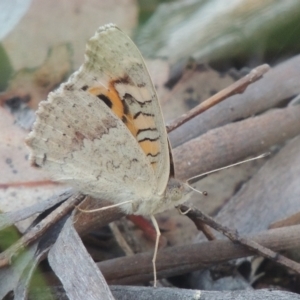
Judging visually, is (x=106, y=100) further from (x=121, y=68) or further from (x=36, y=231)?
(x=36, y=231)

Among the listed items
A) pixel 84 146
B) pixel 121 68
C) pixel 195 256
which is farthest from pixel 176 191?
pixel 121 68

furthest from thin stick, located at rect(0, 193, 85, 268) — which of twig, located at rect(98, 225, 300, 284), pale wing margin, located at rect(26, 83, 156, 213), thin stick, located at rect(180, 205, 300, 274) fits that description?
thin stick, located at rect(180, 205, 300, 274)

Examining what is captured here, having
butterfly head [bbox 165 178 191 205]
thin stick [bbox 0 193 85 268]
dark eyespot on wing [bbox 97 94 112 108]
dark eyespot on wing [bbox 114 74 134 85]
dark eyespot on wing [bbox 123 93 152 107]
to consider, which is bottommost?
butterfly head [bbox 165 178 191 205]

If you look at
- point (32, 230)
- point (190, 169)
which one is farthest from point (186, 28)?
point (32, 230)

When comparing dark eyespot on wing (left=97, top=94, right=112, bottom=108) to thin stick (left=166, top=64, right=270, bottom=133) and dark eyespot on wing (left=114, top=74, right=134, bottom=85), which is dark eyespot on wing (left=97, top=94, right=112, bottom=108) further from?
thin stick (left=166, top=64, right=270, bottom=133)

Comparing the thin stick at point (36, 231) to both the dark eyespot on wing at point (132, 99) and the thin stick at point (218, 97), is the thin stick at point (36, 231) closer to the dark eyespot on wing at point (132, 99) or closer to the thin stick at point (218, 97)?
the dark eyespot on wing at point (132, 99)

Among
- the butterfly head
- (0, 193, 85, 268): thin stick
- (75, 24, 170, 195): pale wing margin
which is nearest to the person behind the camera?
(0, 193, 85, 268): thin stick

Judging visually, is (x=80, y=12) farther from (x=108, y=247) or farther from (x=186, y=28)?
(x=108, y=247)
